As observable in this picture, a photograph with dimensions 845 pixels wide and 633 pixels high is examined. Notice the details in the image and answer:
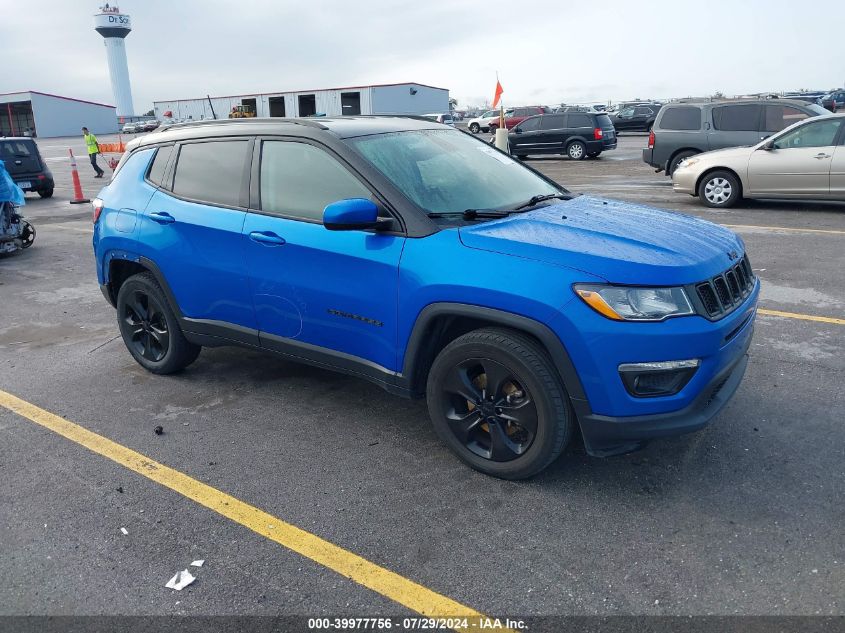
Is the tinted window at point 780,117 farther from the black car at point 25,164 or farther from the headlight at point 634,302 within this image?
the black car at point 25,164

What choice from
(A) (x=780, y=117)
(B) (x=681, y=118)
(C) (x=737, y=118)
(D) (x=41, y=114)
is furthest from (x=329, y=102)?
(D) (x=41, y=114)

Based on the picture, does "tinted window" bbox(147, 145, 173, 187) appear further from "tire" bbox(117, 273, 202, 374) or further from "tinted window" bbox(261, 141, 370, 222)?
"tinted window" bbox(261, 141, 370, 222)

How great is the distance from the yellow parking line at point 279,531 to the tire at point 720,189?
1040cm

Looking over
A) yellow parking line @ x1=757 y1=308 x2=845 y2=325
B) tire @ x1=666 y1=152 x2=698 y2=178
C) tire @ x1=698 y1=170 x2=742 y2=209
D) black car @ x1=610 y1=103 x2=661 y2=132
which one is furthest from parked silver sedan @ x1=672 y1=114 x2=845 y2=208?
black car @ x1=610 y1=103 x2=661 y2=132

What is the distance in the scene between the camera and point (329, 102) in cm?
3900

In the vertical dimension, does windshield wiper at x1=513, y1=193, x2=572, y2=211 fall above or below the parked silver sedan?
above

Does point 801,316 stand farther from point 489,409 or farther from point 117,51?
point 117,51

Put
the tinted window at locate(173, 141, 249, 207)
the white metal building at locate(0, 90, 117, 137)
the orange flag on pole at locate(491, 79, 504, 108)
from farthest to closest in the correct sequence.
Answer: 1. the white metal building at locate(0, 90, 117, 137)
2. the orange flag on pole at locate(491, 79, 504, 108)
3. the tinted window at locate(173, 141, 249, 207)

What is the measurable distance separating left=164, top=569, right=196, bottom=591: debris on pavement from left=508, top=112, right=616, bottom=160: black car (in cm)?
2222

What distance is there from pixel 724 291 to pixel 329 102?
38313 mm

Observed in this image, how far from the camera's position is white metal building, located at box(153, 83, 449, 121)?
3475 centimetres

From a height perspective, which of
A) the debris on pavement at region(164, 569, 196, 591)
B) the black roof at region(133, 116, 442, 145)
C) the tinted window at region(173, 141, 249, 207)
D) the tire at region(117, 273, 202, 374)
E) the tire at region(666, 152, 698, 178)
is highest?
the black roof at region(133, 116, 442, 145)

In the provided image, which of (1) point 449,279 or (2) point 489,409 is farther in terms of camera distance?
(2) point 489,409

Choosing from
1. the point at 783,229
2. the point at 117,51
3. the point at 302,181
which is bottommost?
the point at 783,229
